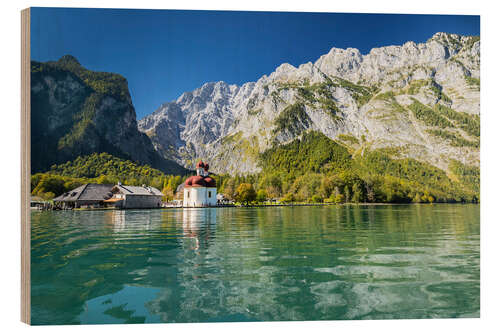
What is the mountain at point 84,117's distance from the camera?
1733cm

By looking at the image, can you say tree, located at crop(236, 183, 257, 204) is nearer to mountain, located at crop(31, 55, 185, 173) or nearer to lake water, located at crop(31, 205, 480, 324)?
mountain, located at crop(31, 55, 185, 173)

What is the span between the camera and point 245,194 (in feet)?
126

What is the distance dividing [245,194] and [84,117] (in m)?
21.4

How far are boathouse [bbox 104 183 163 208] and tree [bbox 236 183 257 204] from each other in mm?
11013

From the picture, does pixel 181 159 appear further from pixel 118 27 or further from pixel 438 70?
pixel 118 27

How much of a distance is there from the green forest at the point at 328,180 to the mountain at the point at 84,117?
1.69 meters

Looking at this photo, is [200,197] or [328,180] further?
[328,180]

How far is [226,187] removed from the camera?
1667 inches

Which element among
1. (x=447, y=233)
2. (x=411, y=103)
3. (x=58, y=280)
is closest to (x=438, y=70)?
(x=411, y=103)

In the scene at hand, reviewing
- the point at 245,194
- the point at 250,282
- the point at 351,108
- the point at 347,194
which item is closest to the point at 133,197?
the point at 245,194

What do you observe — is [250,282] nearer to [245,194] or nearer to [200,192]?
[200,192]

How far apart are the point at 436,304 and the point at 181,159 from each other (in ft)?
417

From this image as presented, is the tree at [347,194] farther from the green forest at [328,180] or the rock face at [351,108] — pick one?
the rock face at [351,108]

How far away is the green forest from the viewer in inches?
1135
